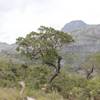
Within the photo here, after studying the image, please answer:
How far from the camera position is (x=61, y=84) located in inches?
830

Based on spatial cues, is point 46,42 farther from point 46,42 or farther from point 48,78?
point 48,78

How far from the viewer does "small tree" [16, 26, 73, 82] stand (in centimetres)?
2175

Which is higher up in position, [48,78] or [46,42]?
[46,42]

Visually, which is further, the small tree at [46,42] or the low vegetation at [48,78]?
the small tree at [46,42]

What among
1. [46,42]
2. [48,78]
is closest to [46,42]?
[46,42]

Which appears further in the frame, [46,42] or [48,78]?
[48,78]

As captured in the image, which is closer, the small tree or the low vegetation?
the low vegetation

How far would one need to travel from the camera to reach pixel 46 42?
71.0 ft

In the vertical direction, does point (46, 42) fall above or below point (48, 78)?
above

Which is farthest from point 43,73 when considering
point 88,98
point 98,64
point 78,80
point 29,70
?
point 98,64

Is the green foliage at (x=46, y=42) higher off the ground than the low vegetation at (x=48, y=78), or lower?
higher

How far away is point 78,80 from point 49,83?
3.34 metres

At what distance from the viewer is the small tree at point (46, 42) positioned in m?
21.8

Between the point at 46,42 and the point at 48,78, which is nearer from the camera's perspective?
the point at 46,42
